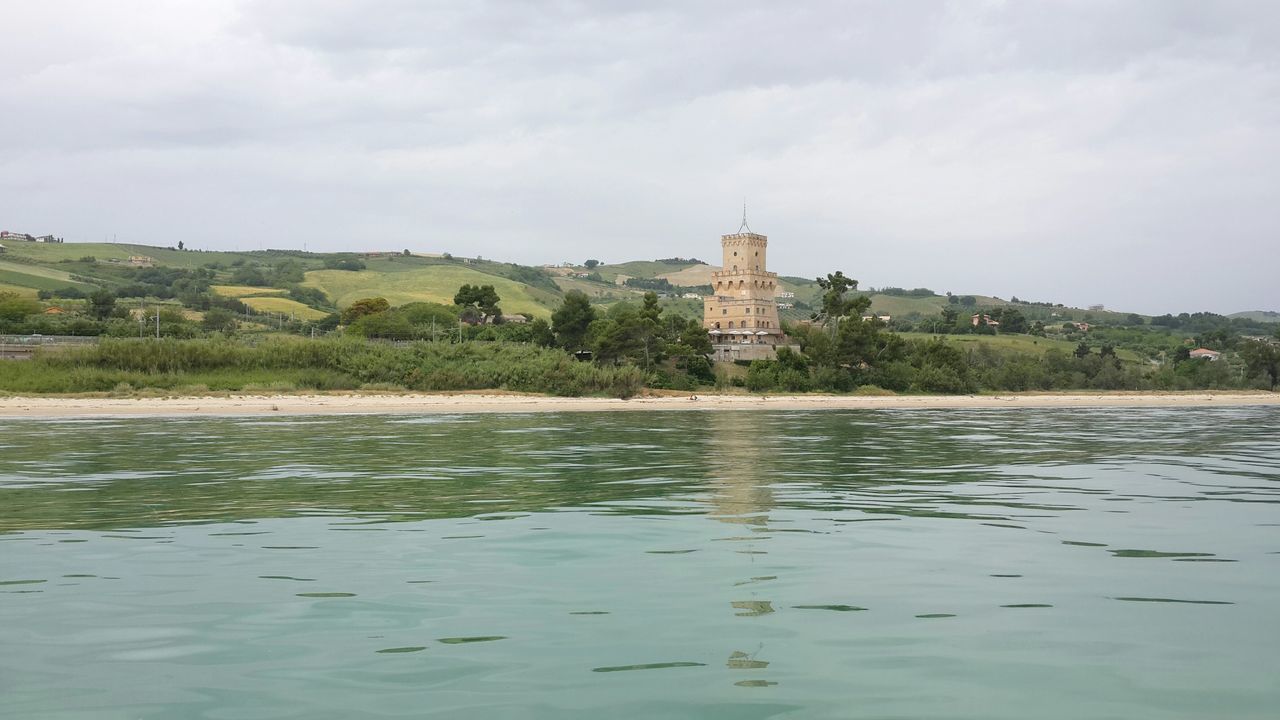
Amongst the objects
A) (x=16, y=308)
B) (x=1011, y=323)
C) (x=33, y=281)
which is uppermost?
(x=33, y=281)

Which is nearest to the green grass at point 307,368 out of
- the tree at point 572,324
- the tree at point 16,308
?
the tree at point 572,324

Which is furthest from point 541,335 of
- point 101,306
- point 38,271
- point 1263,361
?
point 38,271

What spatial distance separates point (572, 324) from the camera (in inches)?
3580

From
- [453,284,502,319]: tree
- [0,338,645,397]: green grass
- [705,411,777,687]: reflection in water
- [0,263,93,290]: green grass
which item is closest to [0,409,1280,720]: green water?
[705,411,777,687]: reflection in water

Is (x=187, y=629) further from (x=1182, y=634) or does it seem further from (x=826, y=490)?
(x=826, y=490)

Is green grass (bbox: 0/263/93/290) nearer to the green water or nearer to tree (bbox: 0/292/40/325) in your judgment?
tree (bbox: 0/292/40/325)

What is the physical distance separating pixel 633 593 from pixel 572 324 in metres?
81.7

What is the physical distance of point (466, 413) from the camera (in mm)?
Result: 50344

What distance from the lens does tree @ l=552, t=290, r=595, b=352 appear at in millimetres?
90750

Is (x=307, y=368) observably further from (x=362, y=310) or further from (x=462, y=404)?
(x=362, y=310)

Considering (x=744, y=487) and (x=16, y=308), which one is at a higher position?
(x=16, y=308)

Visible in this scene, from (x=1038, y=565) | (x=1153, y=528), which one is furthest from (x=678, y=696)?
(x=1153, y=528)

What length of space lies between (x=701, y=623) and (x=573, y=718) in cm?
244

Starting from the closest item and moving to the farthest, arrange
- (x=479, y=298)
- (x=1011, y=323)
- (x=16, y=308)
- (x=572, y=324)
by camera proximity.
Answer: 1. (x=572, y=324)
2. (x=16, y=308)
3. (x=479, y=298)
4. (x=1011, y=323)
